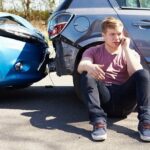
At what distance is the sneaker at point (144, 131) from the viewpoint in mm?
4551

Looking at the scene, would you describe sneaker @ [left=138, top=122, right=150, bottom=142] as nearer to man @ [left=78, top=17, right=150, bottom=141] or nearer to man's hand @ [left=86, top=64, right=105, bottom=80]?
man @ [left=78, top=17, right=150, bottom=141]

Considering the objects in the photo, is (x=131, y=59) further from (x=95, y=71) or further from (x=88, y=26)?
(x=88, y=26)

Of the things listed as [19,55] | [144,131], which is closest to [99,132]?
[144,131]

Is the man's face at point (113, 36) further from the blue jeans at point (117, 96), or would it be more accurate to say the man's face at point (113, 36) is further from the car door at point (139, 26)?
the car door at point (139, 26)

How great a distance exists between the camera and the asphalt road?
4539 mm

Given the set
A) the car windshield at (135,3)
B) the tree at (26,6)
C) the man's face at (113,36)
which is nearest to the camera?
the man's face at (113,36)

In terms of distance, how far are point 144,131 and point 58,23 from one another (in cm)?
175

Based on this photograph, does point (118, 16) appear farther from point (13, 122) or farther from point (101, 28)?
point (13, 122)

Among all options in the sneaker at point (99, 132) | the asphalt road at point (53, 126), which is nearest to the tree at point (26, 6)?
the asphalt road at point (53, 126)

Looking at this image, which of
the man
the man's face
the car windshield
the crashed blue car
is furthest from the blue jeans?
the crashed blue car

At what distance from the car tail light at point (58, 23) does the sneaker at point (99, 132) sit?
139cm

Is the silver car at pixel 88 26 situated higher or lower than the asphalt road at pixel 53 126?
higher

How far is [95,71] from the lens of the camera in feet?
15.8

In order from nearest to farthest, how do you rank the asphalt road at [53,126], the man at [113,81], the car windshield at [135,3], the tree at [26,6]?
the asphalt road at [53,126] → the man at [113,81] → the car windshield at [135,3] → the tree at [26,6]
